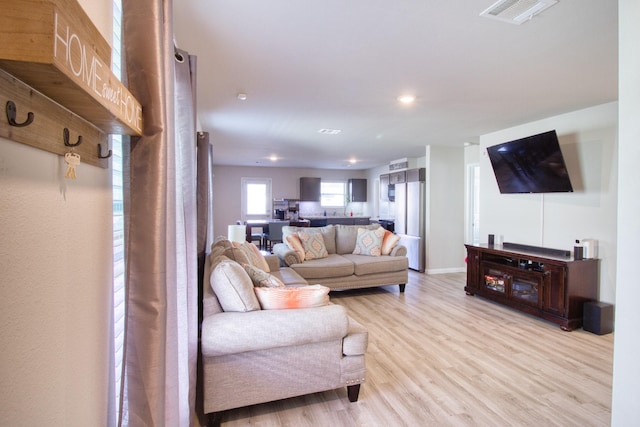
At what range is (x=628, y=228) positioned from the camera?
142 cm

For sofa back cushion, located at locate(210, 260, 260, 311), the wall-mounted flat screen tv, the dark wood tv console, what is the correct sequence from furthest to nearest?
the wall-mounted flat screen tv < the dark wood tv console < sofa back cushion, located at locate(210, 260, 260, 311)

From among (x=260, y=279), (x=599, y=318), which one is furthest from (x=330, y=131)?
(x=599, y=318)

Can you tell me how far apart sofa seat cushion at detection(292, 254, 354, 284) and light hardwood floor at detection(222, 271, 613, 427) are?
2.36 feet

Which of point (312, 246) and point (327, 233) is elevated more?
point (327, 233)

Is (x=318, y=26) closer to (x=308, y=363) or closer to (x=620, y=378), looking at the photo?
(x=308, y=363)

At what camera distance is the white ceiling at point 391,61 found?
1921 millimetres

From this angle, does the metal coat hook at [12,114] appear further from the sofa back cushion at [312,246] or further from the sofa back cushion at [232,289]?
the sofa back cushion at [312,246]

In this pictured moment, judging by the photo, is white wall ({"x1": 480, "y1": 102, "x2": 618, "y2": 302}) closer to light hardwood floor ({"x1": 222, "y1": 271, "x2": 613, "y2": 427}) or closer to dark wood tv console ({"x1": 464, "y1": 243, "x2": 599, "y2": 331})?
dark wood tv console ({"x1": 464, "y1": 243, "x2": 599, "y2": 331})

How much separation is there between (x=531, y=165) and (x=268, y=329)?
12.6 feet

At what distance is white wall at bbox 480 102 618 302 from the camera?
361 centimetres

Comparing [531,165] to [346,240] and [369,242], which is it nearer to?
[369,242]

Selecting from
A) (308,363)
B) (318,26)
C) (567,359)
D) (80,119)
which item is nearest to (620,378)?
(308,363)

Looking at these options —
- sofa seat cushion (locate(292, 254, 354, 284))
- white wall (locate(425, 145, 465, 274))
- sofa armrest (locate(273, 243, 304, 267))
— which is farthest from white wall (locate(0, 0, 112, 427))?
white wall (locate(425, 145, 465, 274))

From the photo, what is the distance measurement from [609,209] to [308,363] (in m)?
3.68
